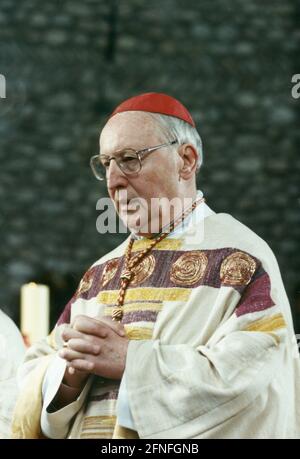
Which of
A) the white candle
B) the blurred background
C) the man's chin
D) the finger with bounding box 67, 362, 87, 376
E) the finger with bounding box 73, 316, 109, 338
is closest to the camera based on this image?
the finger with bounding box 73, 316, 109, 338

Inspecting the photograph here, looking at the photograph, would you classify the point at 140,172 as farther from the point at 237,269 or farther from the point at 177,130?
the point at 237,269

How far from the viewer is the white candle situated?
6531 millimetres

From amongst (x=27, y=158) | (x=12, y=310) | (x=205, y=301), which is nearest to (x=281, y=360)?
(x=205, y=301)

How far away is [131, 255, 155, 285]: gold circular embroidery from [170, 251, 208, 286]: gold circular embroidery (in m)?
0.11

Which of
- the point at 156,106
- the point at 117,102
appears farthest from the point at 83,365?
the point at 117,102

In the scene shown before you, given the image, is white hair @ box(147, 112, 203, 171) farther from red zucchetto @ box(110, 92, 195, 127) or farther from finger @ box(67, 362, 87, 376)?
finger @ box(67, 362, 87, 376)

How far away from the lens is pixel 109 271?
543cm

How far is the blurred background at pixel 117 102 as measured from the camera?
25.6 feet

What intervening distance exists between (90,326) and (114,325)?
15cm

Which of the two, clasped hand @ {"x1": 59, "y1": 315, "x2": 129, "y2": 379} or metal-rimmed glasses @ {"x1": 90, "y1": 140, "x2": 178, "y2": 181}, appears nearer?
clasped hand @ {"x1": 59, "y1": 315, "x2": 129, "y2": 379}

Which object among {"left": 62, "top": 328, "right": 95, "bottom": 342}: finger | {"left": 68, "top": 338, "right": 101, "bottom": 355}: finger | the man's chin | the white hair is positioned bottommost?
{"left": 68, "top": 338, "right": 101, "bottom": 355}: finger

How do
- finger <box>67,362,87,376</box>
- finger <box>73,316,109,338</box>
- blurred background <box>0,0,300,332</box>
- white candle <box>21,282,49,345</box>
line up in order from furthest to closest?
1. blurred background <box>0,0,300,332</box>
2. white candle <box>21,282,49,345</box>
3. finger <box>67,362,87,376</box>
4. finger <box>73,316,109,338</box>

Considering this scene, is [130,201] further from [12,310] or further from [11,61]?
[11,61]

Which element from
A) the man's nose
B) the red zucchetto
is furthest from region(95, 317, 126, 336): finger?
the red zucchetto
